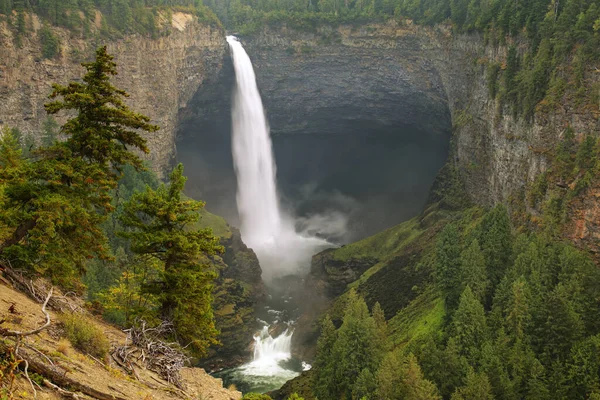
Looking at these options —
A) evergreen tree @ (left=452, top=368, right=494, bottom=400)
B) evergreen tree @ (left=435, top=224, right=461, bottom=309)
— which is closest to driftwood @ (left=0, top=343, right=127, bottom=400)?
evergreen tree @ (left=452, top=368, right=494, bottom=400)

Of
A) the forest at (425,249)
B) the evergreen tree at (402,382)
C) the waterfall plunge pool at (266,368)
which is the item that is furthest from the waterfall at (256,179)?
the evergreen tree at (402,382)

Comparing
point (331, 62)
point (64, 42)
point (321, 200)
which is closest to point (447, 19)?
point (331, 62)

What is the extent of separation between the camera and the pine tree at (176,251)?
1019 inches

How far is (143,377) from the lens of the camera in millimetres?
20094

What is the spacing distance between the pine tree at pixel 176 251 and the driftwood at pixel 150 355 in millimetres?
2922

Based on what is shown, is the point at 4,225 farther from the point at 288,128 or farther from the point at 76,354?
the point at 288,128

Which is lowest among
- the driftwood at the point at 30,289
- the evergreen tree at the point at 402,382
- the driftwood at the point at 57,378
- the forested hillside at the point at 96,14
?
the evergreen tree at the point at 402,382

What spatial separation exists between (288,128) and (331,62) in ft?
59.2

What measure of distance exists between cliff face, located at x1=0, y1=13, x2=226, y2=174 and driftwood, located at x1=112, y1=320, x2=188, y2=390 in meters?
67.0

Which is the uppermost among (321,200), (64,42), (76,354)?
(76,354)

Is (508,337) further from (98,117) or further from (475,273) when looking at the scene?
(98,117)

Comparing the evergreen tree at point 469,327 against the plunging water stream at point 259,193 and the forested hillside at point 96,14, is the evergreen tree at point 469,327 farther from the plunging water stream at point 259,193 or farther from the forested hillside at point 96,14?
the forested hillside at point 96,14

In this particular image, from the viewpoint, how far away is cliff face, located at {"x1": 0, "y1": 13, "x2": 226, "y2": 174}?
7944 centimetres

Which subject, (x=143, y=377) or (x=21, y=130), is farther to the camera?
(x=21, y=130)
